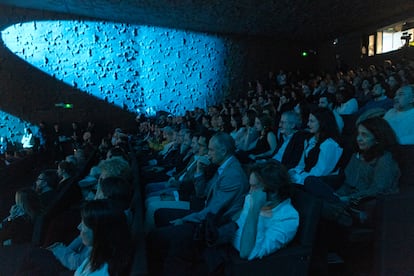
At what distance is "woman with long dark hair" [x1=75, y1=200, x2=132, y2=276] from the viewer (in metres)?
1.57

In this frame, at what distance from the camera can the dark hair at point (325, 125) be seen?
10.4 ft

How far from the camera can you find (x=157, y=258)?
2.22 metres

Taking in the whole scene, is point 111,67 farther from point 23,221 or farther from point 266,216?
point 266,216

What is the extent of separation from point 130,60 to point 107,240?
11085 millimetres

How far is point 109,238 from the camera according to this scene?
1575 mm

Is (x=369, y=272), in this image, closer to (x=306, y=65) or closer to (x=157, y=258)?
(x=157, y=258)

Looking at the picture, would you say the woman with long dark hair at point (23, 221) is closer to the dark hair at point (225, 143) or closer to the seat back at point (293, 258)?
the dark hair at point (225, 143)

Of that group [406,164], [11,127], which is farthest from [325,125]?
[11,127]

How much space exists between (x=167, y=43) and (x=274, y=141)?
857 cm

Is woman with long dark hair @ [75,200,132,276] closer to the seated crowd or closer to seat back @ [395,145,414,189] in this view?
the seated crowd

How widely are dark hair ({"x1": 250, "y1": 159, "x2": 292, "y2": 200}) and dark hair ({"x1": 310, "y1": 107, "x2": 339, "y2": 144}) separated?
1.23m

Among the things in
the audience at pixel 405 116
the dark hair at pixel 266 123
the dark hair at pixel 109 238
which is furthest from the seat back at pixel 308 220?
the dark hair at pixel 266 123

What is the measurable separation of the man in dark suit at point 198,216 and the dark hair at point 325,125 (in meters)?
0.92

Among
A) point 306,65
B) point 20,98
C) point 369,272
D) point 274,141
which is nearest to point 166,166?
point 274,141
